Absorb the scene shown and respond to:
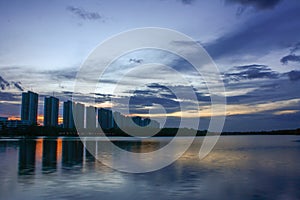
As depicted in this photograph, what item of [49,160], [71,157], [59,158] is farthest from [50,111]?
[49,160]

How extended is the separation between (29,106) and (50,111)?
1164 centimetres

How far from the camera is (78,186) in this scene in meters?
15.9

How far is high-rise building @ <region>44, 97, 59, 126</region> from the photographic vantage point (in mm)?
178125

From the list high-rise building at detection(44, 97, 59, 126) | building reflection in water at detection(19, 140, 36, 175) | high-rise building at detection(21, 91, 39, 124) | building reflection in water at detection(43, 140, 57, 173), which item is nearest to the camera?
building reflection in water at detection(19, 140, 36, 175)

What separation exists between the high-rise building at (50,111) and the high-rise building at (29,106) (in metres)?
5.53

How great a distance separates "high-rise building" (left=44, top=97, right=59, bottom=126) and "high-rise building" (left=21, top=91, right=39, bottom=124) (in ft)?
18.1

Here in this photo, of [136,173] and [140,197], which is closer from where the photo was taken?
[140,197]

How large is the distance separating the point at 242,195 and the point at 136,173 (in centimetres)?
848

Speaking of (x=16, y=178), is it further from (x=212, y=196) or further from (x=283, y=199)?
(x=283, y=199)

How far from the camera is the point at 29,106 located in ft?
578

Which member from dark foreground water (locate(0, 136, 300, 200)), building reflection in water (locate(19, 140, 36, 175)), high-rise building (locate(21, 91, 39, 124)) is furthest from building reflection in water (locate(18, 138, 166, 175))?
high-rise building (locate(21, 91, 39, 124))

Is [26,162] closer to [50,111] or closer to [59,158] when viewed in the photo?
[59,158]

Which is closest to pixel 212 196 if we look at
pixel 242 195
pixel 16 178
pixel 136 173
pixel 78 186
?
pixel 242 195

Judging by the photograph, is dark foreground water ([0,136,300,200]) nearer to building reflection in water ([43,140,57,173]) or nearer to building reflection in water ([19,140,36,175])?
building reflection in water ([19,140,36,175])
